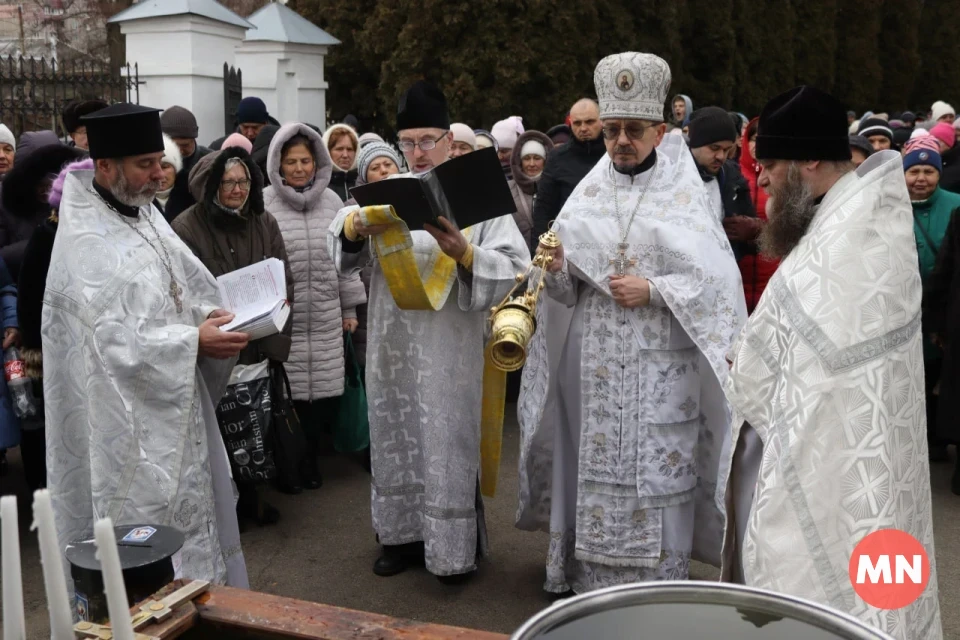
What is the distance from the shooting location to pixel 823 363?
246 centimetres

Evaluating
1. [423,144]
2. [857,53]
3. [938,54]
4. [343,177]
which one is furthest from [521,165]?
[938,54]

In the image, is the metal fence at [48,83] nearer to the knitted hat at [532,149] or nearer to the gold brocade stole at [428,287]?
the knitted hat at [532,149]

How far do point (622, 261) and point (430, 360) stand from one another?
2.90 ft

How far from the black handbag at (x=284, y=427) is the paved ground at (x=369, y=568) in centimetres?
30

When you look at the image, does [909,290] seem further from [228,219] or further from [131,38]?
[131,38]

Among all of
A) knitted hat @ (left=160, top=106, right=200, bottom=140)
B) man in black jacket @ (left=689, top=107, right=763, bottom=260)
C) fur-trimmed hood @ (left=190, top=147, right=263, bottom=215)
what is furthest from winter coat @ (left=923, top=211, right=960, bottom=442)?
knitted hat @ (left=160, top=106, right=200, bottom=140)

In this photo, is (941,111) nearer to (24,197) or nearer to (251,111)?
(251,111)

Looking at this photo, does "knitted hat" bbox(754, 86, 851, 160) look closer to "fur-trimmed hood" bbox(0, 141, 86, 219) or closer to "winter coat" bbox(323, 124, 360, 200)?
"fur-trimmed hood" bbox(0, 141, 86, 219)

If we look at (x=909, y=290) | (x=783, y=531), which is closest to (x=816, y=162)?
(x=909, y=290)

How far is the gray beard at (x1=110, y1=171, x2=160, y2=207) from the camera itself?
3221mm

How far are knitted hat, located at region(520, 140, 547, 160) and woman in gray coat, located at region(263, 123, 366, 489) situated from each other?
2.62 meters

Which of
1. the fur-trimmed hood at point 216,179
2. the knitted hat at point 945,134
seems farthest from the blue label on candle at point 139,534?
the knitted hat at point 945,134

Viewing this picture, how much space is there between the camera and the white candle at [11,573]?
104 cm

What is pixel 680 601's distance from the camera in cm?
123
